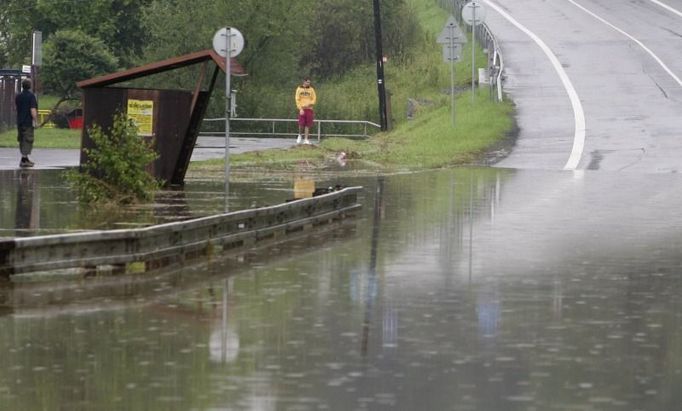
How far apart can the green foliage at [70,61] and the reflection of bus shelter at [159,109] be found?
38.0 meters

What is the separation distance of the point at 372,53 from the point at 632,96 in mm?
27662

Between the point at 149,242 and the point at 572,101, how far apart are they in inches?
1215

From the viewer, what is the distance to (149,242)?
16016 millimetres

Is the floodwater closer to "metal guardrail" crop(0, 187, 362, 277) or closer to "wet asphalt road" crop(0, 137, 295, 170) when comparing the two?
"metal guardrail" crop(0, 187, 362, 277)

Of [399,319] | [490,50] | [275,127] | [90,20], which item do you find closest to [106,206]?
[399,319]

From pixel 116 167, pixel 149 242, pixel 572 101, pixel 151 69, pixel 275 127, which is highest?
pixel 572 101

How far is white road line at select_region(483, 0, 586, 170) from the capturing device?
116 feet

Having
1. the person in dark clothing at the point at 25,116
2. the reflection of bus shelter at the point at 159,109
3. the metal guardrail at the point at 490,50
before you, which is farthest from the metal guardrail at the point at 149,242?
the metal guardrail at the point at 490,50

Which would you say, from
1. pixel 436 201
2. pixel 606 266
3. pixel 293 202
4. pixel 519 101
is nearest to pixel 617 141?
pixel 519 101

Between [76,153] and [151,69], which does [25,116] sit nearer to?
[76,153]

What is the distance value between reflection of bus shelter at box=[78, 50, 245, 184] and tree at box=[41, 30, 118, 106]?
37.8 metres

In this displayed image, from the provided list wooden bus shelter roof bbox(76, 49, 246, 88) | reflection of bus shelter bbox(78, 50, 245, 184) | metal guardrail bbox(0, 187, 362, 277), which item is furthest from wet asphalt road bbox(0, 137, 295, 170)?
metal guardrail bbox(0, 187, 362, 277)

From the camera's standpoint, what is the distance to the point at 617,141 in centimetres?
3819

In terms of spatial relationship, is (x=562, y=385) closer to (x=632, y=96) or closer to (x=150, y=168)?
(x=150, y=168)
